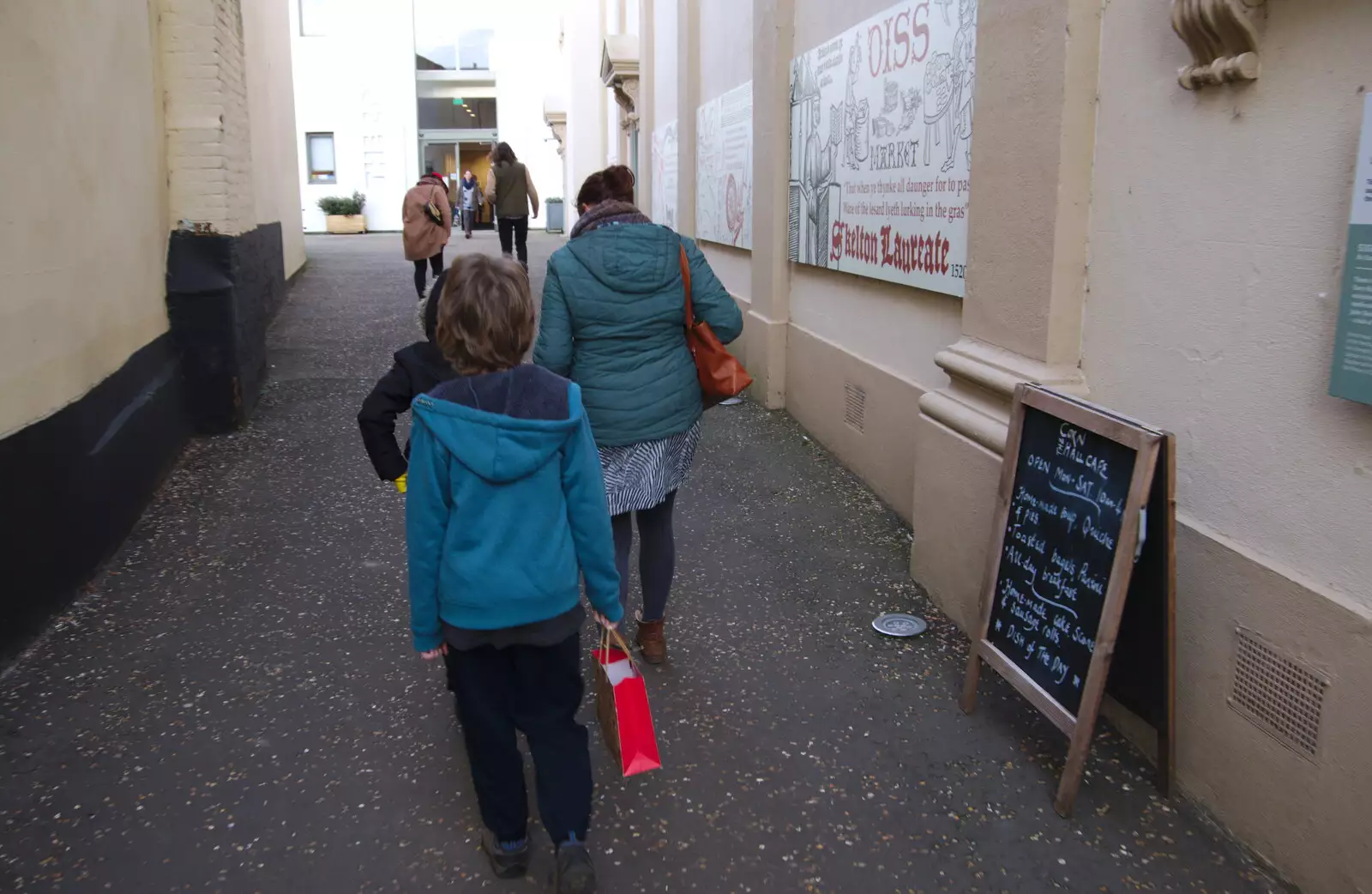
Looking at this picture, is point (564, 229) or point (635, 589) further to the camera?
point (564, 229)

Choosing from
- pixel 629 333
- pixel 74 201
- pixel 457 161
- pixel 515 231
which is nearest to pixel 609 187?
pixel 629 333

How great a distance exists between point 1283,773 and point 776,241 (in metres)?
5.86

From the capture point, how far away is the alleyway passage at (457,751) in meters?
2.91

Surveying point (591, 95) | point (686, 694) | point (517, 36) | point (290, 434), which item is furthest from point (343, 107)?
point (686, 694)

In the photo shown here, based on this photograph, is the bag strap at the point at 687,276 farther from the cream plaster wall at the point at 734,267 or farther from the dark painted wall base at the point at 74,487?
the cream plaster wall at the point at 734,267

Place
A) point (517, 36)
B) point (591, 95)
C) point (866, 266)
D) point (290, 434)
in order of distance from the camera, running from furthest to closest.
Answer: point (517, 36) → point (591, 95) → point (290, 434) → point (866, 266)

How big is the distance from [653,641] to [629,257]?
1.36 m

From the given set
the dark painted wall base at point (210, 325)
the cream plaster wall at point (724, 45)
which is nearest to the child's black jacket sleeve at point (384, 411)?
the dark painted wall base at point (210, 325)

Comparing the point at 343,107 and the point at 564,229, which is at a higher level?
the point at 343,107

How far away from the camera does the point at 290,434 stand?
7551 mm

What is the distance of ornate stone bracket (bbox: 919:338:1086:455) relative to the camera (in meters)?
3.80

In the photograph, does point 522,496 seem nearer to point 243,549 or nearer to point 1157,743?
point 1157,743

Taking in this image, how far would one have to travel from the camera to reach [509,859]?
2846mm

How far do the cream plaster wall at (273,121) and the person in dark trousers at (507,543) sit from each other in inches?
341
